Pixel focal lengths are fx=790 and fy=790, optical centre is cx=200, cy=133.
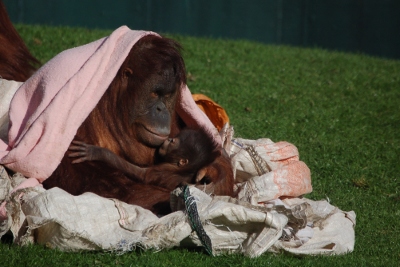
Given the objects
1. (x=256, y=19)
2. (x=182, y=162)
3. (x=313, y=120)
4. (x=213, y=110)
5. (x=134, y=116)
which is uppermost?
(x=134, y=116)

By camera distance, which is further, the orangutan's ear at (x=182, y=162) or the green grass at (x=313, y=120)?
the orangutan's ear at (x=182, y=162)

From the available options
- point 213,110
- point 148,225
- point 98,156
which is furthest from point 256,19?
point 148,225

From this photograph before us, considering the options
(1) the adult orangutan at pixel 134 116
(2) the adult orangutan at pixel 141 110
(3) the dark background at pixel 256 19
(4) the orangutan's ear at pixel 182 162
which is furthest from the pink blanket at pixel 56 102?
(3) the dark background at pixel 256 19

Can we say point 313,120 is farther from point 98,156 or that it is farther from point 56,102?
point 56,102

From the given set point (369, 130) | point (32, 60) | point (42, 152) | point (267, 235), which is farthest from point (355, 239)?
point (32, 60)

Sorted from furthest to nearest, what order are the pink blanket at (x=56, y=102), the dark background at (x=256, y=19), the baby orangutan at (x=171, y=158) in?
the dark background at (x=256, y=19), the baby orangutan at (x=171, y=158), the pink blanket at (x=56, y=102)

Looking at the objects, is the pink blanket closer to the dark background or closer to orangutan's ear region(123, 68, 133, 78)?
orangutan's ear region(123, 68, 133, 78)

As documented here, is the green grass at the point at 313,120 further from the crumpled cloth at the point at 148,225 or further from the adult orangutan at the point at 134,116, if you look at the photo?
the adult orangutan at the point at 134,116

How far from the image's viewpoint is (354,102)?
6.67 metres

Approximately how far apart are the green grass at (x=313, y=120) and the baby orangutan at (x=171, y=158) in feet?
1.82

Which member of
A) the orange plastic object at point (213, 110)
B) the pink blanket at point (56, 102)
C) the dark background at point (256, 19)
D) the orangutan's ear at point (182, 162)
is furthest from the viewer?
the dark background at point (256, 19)

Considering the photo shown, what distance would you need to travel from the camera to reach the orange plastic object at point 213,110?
501cm

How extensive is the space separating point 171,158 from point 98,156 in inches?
15.4

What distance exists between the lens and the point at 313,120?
6137mm
